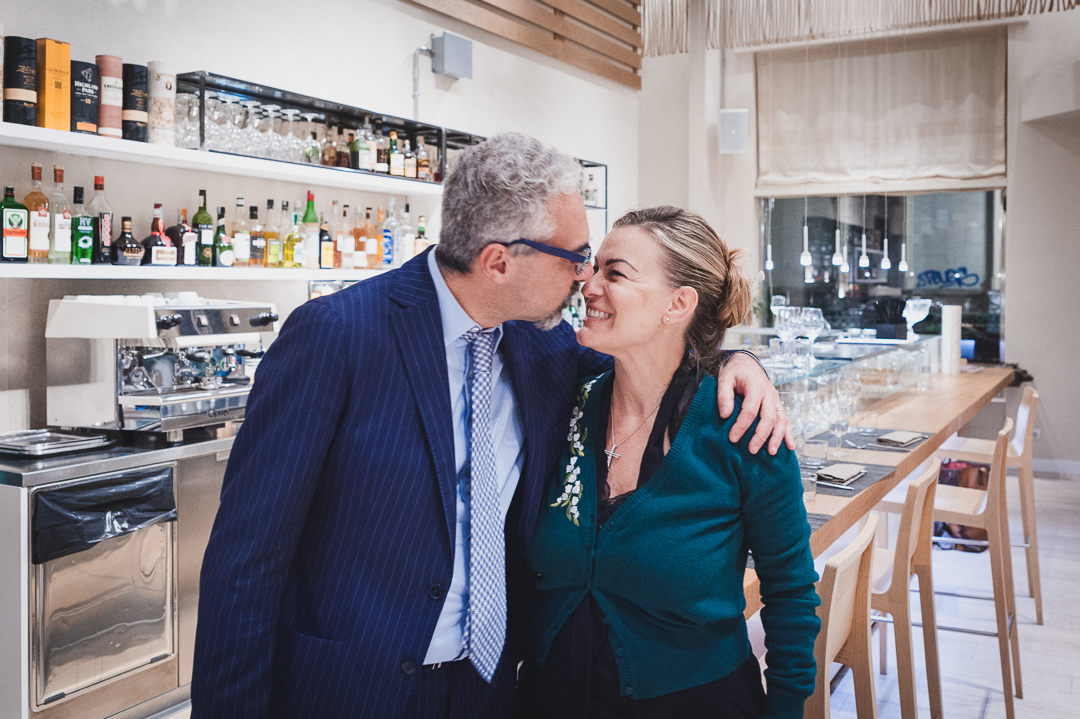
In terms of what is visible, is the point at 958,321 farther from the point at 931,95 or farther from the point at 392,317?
the point at 392,317

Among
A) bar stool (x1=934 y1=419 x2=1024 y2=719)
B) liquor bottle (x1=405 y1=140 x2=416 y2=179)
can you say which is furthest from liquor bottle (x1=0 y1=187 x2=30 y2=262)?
bar stool (x1=934 y1=419 x2=1024 y2=719)

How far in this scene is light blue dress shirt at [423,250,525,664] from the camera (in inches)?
53.4

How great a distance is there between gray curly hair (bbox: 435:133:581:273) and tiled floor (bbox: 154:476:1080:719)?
8.64 feet

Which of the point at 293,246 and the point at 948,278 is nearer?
the point at 293,246

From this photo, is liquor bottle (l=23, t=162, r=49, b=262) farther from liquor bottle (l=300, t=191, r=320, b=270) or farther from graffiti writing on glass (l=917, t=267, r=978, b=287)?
graffiti writing on glass (l=917, t=267, r=978, b=287)

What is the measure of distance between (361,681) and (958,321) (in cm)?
644

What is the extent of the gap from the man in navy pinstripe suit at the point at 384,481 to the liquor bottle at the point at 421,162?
343 cm

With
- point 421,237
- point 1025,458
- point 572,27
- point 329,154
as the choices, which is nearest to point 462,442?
point 329,154

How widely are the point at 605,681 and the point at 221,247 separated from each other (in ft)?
9.81

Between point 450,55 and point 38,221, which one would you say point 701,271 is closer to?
point 38,221

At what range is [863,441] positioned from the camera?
3.61 m

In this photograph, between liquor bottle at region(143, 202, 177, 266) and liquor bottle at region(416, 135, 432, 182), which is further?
liquor bottle at region(416, 135, 432, 182)

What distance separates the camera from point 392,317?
4.47ft

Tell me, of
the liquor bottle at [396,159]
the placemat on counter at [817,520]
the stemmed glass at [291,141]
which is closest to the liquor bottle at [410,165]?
the liquor bottle at [396,159]
